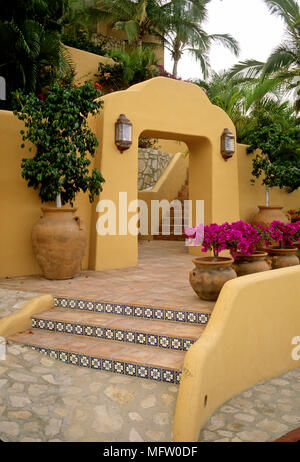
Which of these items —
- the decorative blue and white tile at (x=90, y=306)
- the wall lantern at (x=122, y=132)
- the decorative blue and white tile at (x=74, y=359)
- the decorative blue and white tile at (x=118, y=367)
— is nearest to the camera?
the decorative blue and white tile at (x=118, y=367)

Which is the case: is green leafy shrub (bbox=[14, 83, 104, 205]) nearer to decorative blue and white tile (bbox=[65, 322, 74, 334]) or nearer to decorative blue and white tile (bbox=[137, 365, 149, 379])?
decorative blue and white tile (bbox=[65, 322, 74, 334])

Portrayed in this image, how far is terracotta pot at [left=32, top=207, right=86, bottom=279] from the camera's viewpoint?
571 centimetres

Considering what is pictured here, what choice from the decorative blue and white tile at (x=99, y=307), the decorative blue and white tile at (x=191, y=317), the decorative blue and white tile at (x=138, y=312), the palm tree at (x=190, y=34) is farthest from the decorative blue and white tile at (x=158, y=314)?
the palm tree at (x=190, y=34)

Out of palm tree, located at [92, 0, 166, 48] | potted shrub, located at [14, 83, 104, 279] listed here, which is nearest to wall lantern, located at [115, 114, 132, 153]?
potted shrub, located at [14, 83, 104, 279]

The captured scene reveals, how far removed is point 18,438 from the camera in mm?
2953

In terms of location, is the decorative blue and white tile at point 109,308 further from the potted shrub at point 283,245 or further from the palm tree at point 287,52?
the palm tree at point 287,52

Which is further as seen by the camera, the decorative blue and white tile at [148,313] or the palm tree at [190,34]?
the palm tree at [190,34]

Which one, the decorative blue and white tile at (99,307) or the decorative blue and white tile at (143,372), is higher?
the decorative blue and white tile at (99,307)

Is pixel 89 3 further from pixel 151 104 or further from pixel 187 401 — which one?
pixel 187 401

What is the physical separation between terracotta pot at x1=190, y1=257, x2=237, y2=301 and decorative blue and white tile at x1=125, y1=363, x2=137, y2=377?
4.12 feet

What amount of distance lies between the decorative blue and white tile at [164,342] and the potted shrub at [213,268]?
0.82m

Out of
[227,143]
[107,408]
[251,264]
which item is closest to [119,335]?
[107,408]

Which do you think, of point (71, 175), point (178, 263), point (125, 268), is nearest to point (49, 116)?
point (71, 175)

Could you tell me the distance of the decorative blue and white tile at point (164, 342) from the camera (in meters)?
3.95
